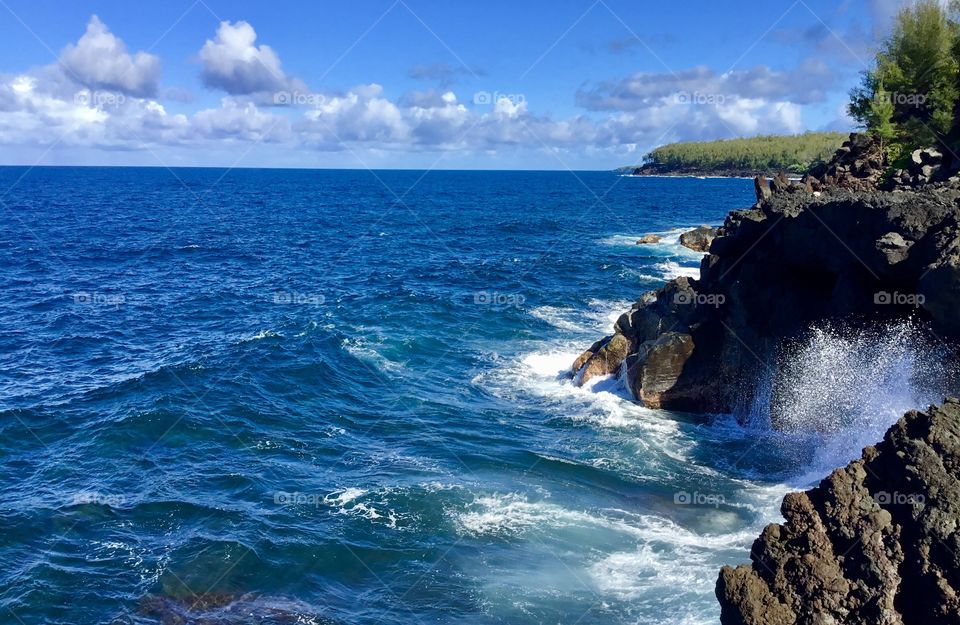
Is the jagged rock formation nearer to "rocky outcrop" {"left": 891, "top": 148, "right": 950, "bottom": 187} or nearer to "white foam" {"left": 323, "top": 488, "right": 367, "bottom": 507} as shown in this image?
"rocky outcrop" {"left": 891, "top": 148, "right": 950, "bottom": 187}

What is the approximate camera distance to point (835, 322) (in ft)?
94.7

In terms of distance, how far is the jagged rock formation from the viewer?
2394 cm

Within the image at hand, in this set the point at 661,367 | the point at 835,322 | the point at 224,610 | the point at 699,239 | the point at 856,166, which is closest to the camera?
the point at 224,610

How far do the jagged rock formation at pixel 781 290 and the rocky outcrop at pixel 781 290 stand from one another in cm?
5

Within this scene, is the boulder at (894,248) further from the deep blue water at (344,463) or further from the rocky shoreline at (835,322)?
the deep blue water at (344,463)

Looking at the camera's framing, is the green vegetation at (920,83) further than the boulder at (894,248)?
Yes

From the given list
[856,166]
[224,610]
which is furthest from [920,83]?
[224,610]

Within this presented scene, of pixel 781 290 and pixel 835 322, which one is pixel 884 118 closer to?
pixel 781 290

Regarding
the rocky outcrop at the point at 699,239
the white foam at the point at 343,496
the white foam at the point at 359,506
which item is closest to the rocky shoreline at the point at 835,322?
the white foam at the point at 359,506

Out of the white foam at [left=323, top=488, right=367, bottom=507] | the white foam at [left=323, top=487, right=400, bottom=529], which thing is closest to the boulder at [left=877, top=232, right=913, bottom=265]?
the white foam at [left=323, top=487, right=400, bottom=529]

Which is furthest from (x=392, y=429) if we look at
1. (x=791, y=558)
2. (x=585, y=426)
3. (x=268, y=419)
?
(x=791, y=558)

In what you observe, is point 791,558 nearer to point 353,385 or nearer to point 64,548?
point 64,548

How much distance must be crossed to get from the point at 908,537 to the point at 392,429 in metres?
23.4

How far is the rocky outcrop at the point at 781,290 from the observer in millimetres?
23922
